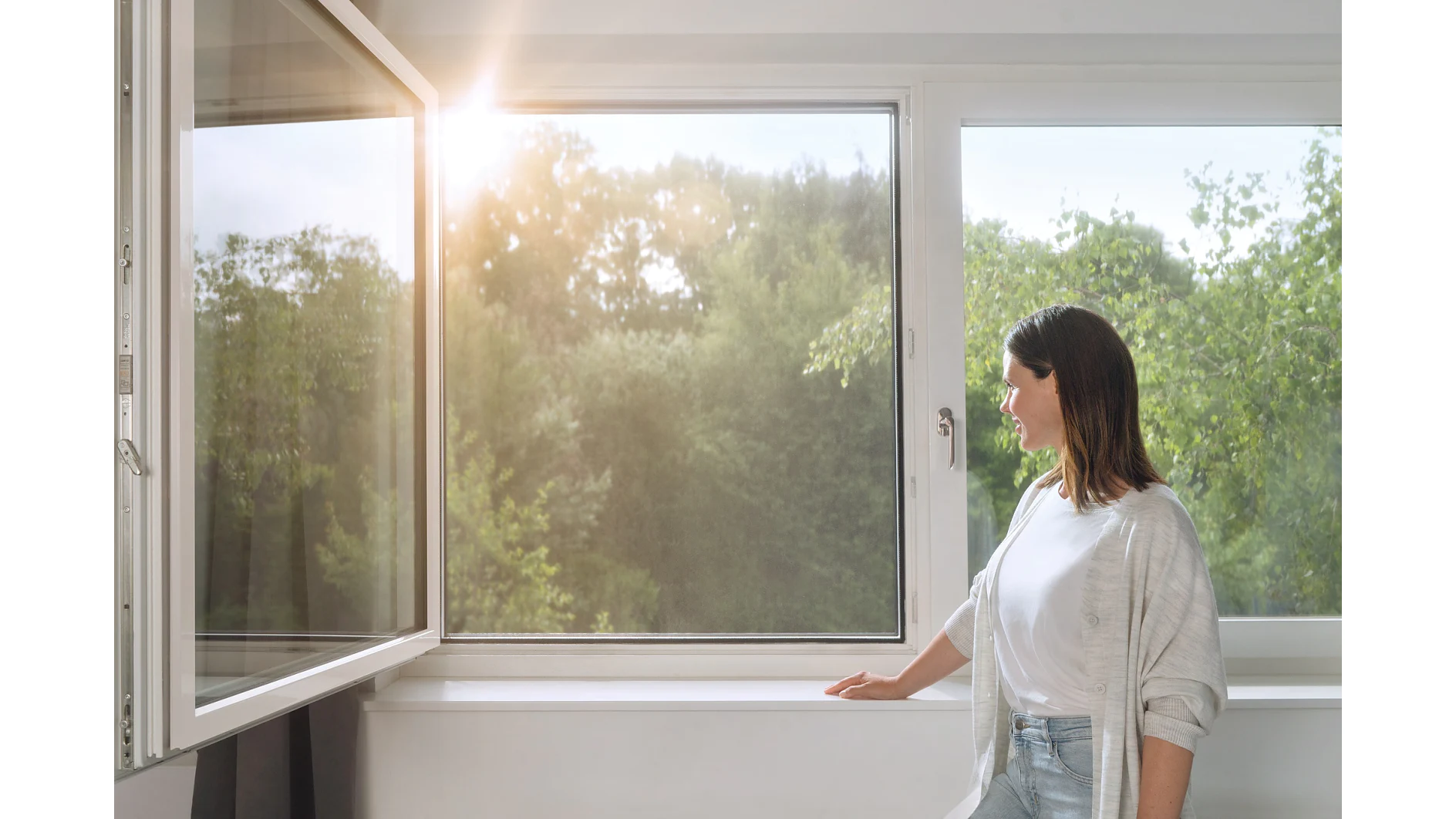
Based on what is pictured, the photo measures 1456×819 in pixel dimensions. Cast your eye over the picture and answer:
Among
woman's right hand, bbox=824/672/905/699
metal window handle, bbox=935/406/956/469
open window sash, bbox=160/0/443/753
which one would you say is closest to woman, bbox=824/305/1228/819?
woman's right hand, bbox=824/672/905/699

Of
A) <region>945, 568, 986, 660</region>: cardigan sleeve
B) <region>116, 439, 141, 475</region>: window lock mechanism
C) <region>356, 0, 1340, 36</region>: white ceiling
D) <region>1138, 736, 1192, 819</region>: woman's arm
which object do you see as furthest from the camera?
<region>356, 0, 1340, 36</region>: white ceiling

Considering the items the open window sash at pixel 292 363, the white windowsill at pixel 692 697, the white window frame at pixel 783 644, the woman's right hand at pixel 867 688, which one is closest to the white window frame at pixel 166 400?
the open window sash at pixel 292 363

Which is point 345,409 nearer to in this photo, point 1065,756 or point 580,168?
point 580,168

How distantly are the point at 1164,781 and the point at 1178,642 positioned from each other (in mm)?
194

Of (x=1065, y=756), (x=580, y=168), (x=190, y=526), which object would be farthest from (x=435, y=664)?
(x=1065, y=756)

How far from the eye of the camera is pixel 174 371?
45.8 inches

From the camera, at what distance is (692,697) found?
1773 millimetres

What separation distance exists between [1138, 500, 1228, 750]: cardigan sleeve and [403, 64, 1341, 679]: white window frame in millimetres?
617

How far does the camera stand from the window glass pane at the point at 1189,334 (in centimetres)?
197

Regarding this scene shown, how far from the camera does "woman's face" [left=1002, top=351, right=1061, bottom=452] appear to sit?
4.86 ft

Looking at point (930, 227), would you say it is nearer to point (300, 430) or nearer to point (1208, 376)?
point (1208, 376)

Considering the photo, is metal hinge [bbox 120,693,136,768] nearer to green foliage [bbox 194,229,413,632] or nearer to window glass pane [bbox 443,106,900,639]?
green foliage [bbox 194,229,413,632]

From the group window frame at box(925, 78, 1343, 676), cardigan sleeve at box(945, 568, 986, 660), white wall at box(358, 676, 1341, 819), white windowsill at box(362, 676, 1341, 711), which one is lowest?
white wall at box(358, 676, 1341, 819)
